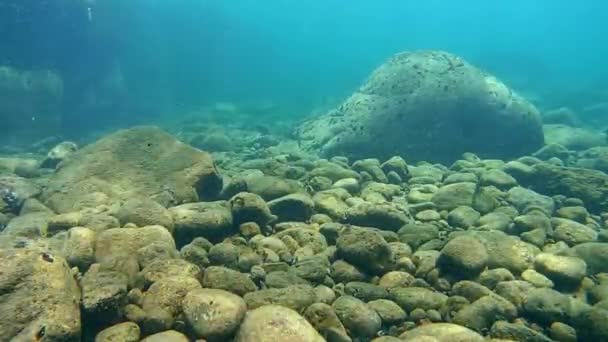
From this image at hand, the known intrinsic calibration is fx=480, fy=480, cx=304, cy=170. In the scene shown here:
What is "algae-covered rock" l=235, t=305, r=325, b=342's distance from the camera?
14.9ft

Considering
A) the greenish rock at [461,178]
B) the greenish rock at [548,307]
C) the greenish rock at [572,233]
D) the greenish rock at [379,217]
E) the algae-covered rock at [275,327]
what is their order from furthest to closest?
the greenish rock at [461,178]
the greenish rock at [379,217]
the greenish rock at [572,233]
the greenish rock at [548,307]
the algae-covered rock at [275,327]

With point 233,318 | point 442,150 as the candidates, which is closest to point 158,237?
point 233,318

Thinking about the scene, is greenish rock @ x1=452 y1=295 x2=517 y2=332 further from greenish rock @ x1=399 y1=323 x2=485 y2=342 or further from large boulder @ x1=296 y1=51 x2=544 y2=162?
large boulder @ x1=296 y1=51 x2=544 y2=162

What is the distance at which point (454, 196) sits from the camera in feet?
30.7

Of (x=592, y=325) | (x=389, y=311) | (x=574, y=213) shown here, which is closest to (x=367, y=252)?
(x=389, y=311)

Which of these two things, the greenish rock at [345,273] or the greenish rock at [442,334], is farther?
the greenish rock at [345,273]

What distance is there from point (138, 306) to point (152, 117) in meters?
27.1

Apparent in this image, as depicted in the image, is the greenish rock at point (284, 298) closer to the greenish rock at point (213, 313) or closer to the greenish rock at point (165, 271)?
the greenish rock at point (213, 313)

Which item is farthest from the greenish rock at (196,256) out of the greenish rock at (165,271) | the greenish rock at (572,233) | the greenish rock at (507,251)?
the greenish rock at (572,233)

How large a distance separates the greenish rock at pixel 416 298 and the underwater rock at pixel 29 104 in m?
21.6

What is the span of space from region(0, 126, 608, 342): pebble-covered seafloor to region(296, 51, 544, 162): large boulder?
17.6 feet

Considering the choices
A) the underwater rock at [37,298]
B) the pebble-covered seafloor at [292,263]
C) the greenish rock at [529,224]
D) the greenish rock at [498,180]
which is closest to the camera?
the underwater rock at [37,298]

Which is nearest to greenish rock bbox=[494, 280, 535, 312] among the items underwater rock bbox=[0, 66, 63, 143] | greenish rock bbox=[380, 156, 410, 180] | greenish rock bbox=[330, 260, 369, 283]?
greenish rock bbox=[330, 260, 369, 283]

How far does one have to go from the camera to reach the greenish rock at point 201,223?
7203 millimetres
